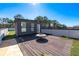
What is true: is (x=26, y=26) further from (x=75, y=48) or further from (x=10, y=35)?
(x=75, y=48)

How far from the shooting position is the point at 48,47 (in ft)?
13.7

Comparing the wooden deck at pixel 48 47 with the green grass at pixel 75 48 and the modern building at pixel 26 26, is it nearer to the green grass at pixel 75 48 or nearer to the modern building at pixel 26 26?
the green grass at pixel 75 48

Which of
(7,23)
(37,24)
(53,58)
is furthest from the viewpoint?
(37,24)

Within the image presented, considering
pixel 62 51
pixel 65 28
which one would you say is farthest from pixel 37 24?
pixel 62 51

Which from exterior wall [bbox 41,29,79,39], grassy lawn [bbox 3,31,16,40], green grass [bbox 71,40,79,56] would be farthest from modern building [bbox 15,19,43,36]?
green grass [bbox 71,40,79,56]

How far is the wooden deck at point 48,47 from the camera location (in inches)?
154

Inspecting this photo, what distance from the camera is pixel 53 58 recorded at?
3797 mm

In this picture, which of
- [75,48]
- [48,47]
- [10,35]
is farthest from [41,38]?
[75,48]

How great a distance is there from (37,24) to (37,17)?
41 centimetres

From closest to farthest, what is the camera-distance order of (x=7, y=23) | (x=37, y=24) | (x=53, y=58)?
(x=53, y=58) → (x=7, y=23) → (x=37, y=24)

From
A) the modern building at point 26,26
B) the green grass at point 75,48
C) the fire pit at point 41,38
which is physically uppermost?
the modern building at point 26,26

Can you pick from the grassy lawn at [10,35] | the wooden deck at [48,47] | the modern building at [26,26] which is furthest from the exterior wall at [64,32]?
the grassy lawn at [10,35]

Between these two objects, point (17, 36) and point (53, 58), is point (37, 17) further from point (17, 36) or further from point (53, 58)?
point (53, 58)

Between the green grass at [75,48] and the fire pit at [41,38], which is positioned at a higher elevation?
the fire pit at [41,38]
